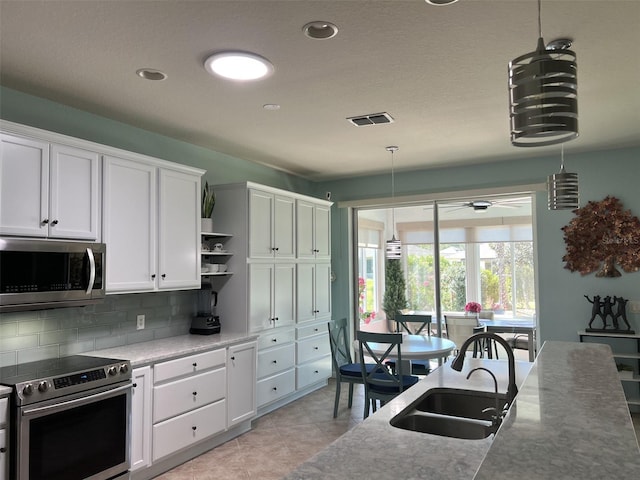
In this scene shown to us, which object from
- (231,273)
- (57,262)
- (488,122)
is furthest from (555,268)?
(57,262)

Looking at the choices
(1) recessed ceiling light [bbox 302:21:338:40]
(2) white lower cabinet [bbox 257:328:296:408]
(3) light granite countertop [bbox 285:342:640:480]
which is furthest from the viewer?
(2) white lower cabinet [bbox 257:328:296:408]

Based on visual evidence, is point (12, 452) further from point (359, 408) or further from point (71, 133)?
point (359, 408)

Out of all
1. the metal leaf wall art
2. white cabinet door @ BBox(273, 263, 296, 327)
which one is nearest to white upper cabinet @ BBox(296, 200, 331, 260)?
white cabinet door @ BBox(273, 263, 296, 327)

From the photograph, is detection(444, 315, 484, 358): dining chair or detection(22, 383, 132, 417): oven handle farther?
detection(444, 315, 484, 358): dining chair

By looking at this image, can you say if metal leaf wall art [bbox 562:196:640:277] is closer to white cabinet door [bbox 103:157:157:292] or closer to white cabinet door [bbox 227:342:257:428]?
white cabinet door [bbox 227:342:257:428]

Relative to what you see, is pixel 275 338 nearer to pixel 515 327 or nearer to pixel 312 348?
pixel 312 348

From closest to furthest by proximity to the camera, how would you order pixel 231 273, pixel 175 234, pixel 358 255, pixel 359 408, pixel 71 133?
pixel 71 133 < pixel 175 234 < pixel 231 273 < pixel 359 408 < pixel 358 255

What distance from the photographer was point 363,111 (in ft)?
11.8

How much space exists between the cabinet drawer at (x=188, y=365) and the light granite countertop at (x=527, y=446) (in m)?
1.98

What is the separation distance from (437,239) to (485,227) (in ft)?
1.89

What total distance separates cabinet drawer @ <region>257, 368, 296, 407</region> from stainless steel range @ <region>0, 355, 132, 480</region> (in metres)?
1.67

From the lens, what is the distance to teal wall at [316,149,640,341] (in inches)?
188

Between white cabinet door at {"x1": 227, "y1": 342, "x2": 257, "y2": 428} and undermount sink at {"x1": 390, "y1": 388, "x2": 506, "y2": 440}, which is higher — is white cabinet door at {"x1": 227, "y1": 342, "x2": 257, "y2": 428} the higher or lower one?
the lower one

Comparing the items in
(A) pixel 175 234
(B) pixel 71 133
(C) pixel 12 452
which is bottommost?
(C) pixel 12 452
